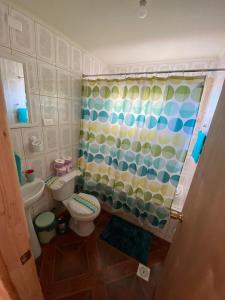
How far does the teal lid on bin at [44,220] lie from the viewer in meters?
1.50

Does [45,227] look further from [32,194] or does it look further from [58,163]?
[58,163]

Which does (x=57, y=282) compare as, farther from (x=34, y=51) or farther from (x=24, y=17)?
(x=24, y=17)

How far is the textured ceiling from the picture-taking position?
1.02 meters

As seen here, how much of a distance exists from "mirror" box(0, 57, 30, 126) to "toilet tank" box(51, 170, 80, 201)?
2.49 feet

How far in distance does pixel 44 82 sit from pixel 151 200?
5.74ft

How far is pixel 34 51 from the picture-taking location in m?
1.26

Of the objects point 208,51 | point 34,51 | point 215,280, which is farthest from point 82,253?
point 208,51

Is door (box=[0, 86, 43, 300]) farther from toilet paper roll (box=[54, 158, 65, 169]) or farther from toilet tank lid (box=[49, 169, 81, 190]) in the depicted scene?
toilet paper roll (box=[54, 158, 65, 169])

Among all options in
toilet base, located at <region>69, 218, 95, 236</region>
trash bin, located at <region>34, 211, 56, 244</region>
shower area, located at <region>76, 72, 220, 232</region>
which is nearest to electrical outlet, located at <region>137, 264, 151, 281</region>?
shower area, located at <region>76, 72, 220, 232</region>

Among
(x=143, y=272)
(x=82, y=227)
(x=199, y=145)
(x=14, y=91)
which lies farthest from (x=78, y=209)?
(x=199, y=145)

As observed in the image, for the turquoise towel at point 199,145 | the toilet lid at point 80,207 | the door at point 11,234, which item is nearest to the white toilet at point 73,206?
the toilet lid at point 80,207

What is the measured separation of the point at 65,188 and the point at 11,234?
1310mm

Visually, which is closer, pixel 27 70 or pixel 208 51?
pixel 27 70

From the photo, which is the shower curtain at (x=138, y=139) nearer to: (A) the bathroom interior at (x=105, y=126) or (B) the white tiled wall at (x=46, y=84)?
(A) the bathroom interior at (x=105, y=126)
